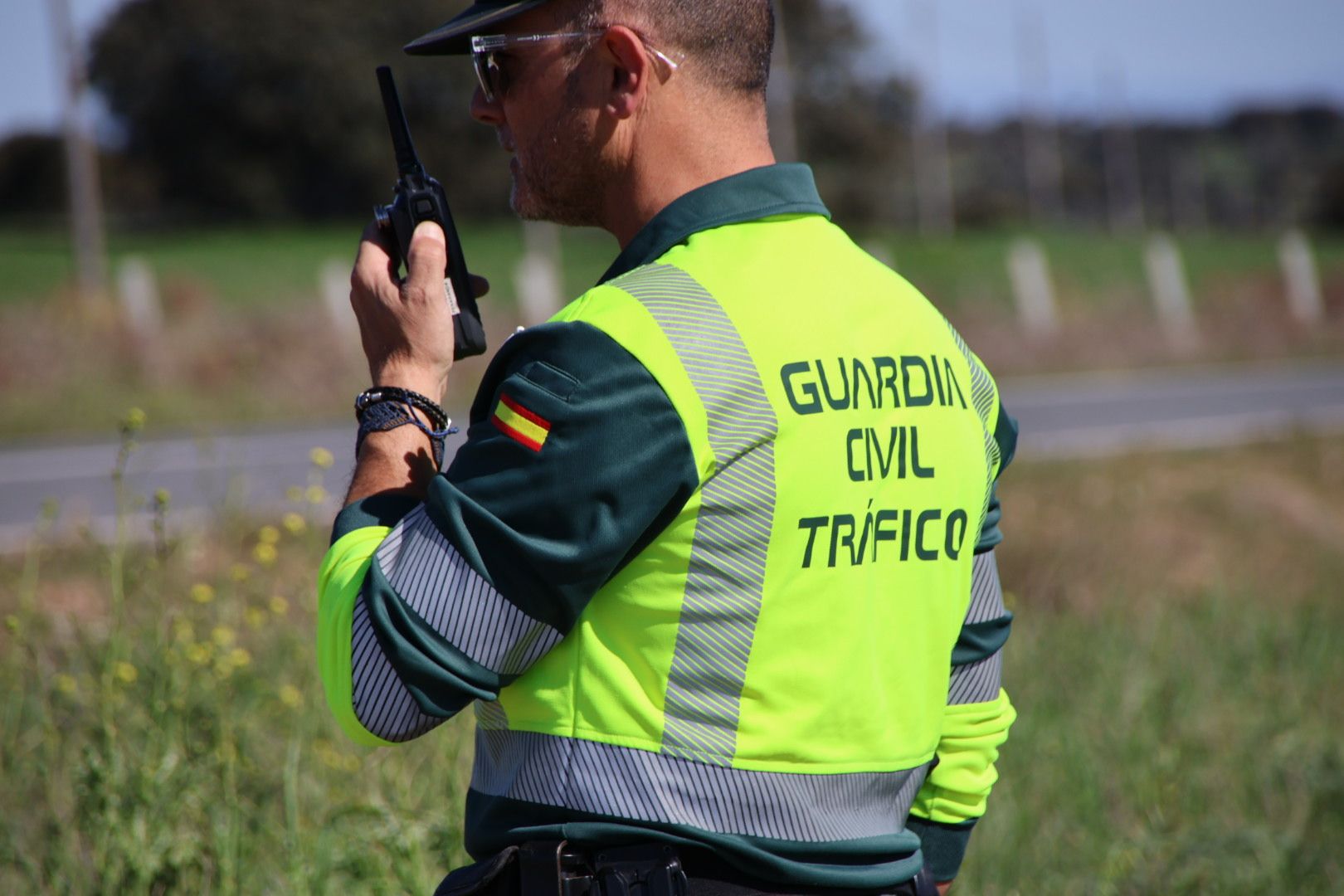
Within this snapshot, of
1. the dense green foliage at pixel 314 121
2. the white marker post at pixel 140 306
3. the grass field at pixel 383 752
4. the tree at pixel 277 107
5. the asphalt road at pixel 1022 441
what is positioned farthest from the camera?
the tree at pixel 277 107

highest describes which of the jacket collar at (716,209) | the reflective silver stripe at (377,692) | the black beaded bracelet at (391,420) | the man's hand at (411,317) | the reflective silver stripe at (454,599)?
the jacket collar at (716,209)

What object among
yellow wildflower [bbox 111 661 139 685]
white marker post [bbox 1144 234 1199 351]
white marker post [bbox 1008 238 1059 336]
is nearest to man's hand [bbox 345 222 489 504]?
yellow wildflower [bbox 111 661 139 685]

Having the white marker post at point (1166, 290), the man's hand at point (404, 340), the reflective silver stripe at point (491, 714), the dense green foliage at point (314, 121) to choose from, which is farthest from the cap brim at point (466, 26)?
the dense green foliage at point (314, 121)

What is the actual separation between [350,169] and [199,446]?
46.8 meters

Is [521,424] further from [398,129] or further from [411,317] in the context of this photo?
[398,129]

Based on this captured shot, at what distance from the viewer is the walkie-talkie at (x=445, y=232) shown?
1816 mm

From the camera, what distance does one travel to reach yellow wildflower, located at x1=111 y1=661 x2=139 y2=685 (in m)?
2.96

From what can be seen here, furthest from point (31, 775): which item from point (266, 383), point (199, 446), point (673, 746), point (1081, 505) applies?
point (266, 383)

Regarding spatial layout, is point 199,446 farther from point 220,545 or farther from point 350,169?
point 350,169

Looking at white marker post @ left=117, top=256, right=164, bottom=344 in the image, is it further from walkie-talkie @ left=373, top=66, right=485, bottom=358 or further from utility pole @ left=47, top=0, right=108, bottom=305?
walkie-talkie @ left=373, top=66, right=485, bottom=358

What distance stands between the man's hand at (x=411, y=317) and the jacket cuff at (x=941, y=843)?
1.01 meters

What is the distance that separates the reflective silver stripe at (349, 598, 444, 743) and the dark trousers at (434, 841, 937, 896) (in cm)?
20

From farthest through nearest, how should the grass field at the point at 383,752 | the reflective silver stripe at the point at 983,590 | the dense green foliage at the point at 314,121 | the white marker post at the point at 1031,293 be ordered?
the dense green foliage at the point at 314,121 → the white marker post at the point at 1031,293 → the grass field at the point at 383,752 → the reflective silver stripe at the point at 983,590

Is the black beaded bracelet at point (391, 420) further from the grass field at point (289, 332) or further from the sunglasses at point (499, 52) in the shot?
the grass field at point (289, 332)
